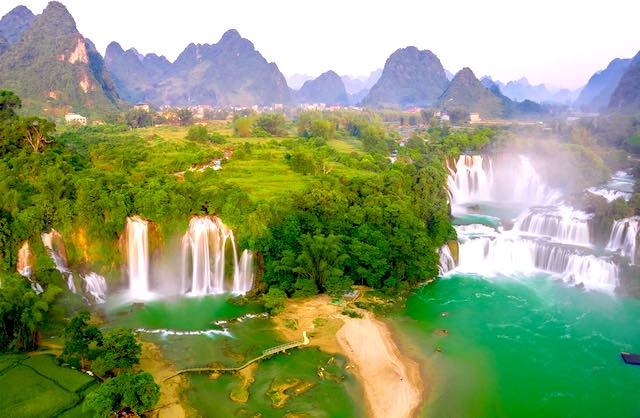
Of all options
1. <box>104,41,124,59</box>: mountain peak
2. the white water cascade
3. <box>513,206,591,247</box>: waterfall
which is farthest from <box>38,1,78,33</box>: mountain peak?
<box>513,206,591,247</box>: waterfall

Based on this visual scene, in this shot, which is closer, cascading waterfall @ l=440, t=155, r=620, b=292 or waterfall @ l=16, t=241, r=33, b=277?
waterfall @ l=16, t=241, r=33, b=277

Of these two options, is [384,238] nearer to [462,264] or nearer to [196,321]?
[462,264]

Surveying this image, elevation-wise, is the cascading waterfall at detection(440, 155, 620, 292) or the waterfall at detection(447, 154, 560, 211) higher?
the waterfall at detection(447, 154, 560, 211)

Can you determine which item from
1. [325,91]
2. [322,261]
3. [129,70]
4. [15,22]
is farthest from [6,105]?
[325,91]

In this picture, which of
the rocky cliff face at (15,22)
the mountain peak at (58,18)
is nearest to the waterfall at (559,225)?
the mountain peak at (58,18)

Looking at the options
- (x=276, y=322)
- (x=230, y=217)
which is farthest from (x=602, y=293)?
(x=230, y=217)

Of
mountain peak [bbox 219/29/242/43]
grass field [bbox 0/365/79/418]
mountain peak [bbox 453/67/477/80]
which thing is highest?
mountain peak [bbox 219/29/242/43]

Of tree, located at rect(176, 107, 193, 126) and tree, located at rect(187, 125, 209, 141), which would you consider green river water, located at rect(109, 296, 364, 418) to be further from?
tree, located at rect(176, 107, 193, 126)
